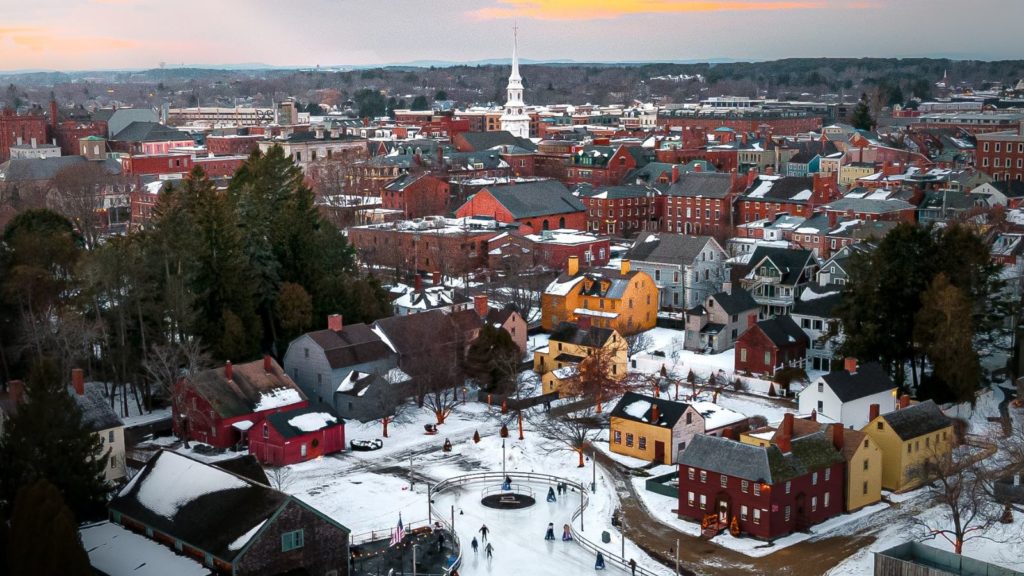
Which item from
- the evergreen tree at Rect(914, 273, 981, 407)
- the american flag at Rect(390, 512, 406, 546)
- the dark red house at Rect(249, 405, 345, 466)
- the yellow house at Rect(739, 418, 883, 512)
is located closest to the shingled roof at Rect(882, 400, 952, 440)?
the yellow house at Rect(739, 418, 883, 512)

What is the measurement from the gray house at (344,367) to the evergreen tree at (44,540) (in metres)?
20.2

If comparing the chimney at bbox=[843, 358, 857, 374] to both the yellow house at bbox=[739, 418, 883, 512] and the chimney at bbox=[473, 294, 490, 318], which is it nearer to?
the yellow house at bbox=[739, 418, 883, 512]

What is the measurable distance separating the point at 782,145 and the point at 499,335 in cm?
7866

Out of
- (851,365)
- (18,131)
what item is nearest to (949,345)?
(851,365)

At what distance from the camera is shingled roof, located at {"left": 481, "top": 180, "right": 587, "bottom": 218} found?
287 feet

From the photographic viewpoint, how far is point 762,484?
3719 cm

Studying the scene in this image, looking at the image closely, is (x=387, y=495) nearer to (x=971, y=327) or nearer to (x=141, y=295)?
(x=141, y=295)

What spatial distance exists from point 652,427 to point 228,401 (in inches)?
634

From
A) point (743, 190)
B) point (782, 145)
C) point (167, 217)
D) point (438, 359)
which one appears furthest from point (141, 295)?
point (782, 145)

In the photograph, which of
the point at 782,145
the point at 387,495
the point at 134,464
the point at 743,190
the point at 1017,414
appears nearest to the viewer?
the point at 387,495

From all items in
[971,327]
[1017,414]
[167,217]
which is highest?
[167,217]

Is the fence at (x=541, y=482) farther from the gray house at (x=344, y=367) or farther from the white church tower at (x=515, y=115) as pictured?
the white church tower at (x=515, y=115)

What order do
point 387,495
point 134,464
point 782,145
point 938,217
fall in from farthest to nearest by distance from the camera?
point 782,145, point 938,217, point 134,464, point 387,495

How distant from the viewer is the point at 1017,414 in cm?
4916
